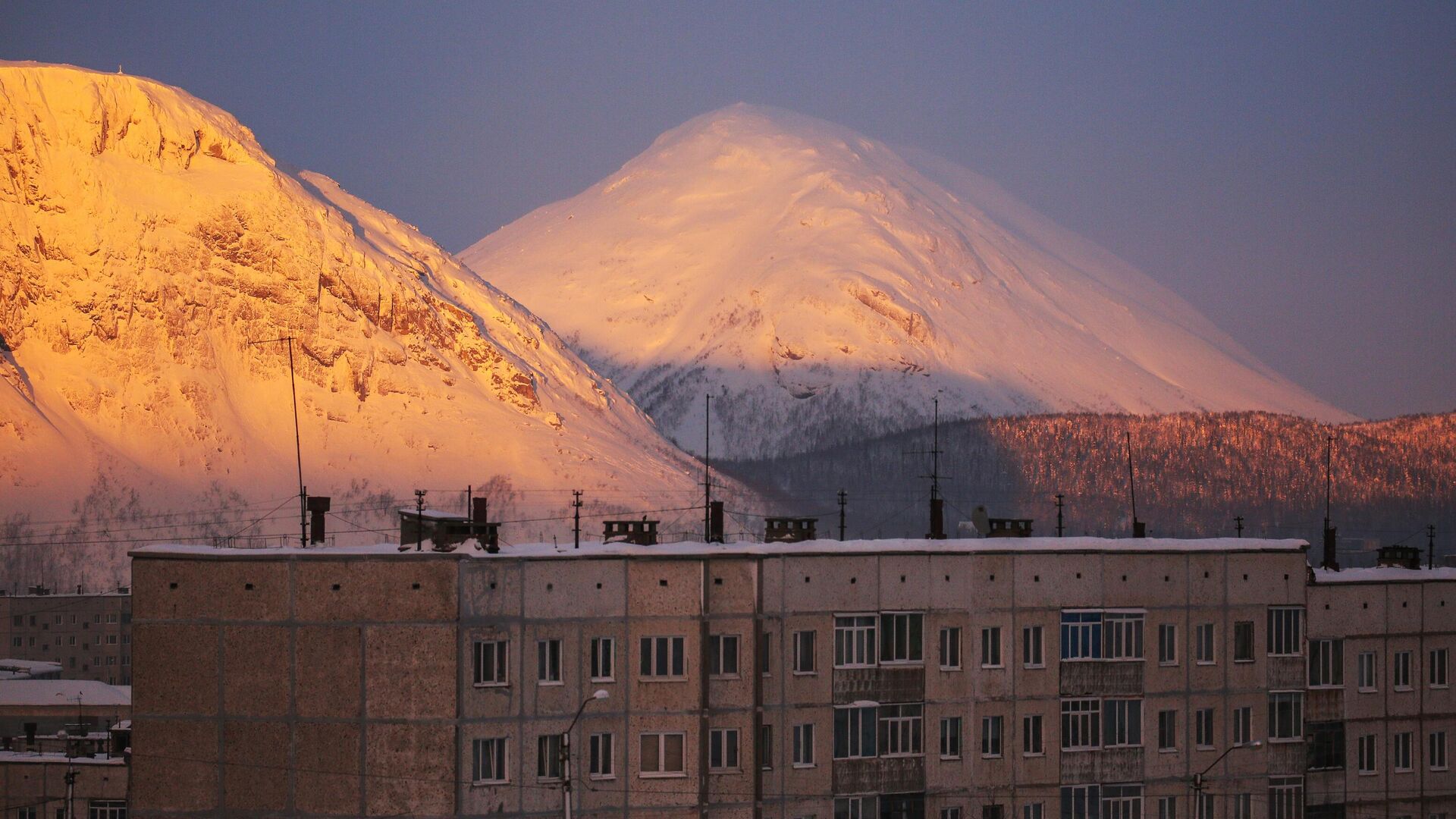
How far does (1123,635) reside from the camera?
7419 centimetres

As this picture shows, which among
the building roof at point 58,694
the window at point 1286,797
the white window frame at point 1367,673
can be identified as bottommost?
the building roof at point 58,694

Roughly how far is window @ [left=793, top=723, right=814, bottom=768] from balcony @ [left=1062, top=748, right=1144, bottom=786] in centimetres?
974

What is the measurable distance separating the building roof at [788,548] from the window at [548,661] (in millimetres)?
2773

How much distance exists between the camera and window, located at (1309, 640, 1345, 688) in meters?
77.6

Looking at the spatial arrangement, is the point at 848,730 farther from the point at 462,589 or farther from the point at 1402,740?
the point at 1402,740

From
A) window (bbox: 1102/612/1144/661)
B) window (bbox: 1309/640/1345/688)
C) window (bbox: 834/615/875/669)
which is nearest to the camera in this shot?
window (bbox: 834/615/875/669)

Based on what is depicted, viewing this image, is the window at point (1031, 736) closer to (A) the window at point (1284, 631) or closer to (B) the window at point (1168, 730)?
(B) the window at point (1168, 730)

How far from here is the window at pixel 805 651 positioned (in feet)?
229

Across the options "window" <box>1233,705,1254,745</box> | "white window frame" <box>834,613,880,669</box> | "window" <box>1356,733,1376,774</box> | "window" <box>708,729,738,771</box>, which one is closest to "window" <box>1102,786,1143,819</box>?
"window" <box>1233,705,1254,745</box>

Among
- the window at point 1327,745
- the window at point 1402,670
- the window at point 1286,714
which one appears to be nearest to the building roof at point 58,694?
the window at point 1286,714

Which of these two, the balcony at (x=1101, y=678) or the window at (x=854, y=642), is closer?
the window at (x=854, y=642)

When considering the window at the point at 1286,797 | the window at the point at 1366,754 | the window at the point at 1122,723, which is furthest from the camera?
the window at the point at 1366,754

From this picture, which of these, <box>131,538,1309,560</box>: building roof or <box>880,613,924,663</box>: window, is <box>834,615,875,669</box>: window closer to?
<box>880,613,924,663</box>: window

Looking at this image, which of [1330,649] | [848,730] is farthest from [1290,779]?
[848,730]
